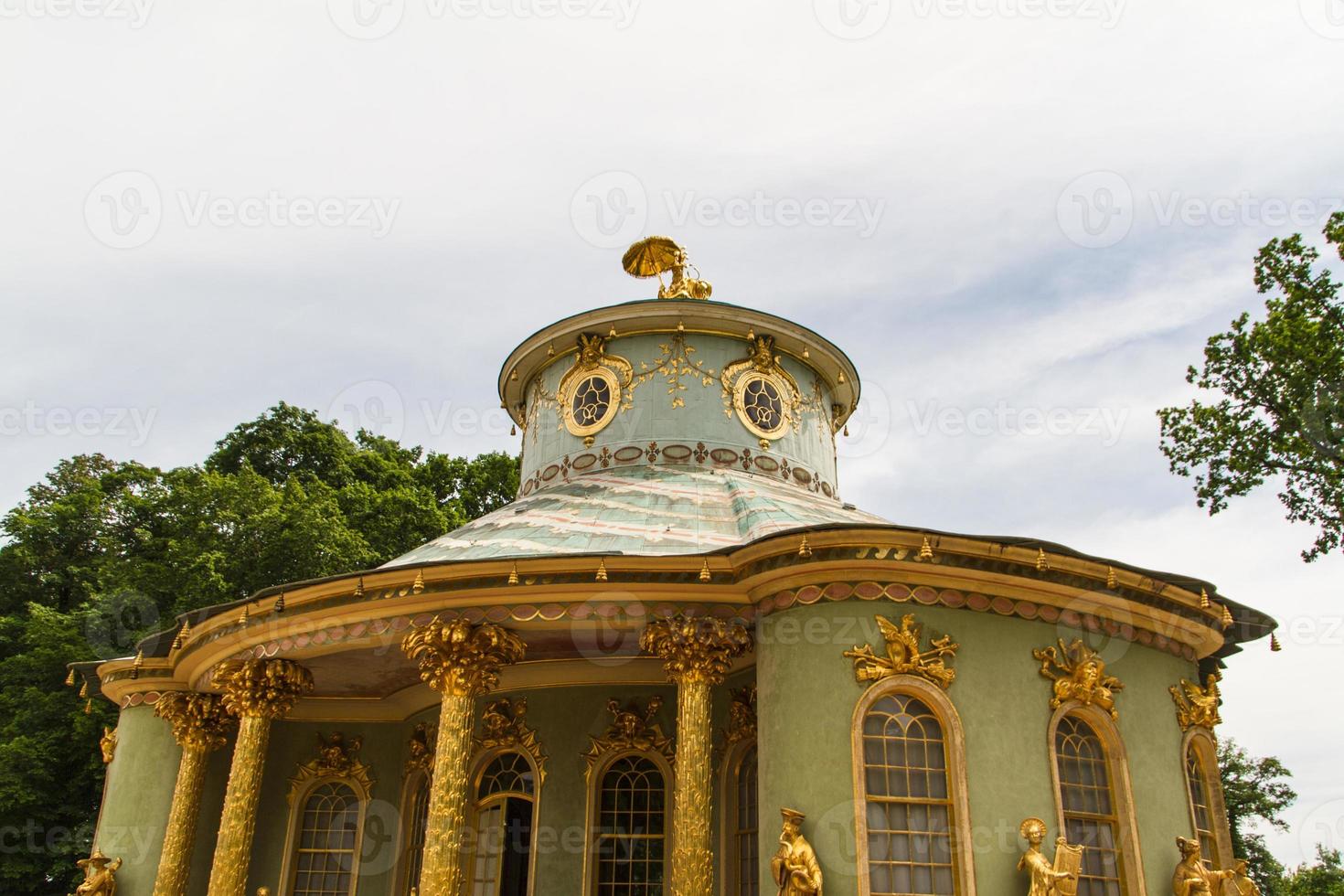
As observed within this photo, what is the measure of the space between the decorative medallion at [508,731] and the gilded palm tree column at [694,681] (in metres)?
3.01

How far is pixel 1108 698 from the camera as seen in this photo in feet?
38.4

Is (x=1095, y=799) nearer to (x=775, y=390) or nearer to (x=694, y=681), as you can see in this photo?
(x=694, y=681)

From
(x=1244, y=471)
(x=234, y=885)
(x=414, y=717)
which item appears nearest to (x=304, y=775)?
(x=414, y=717)

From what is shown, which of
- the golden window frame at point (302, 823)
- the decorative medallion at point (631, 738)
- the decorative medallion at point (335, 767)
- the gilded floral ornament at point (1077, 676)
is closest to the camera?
the gilded floral ornament at point (1077, 676)

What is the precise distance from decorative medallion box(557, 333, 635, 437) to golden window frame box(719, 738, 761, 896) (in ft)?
20.1

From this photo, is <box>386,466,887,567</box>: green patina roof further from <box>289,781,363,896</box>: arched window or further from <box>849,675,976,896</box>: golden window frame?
<box>289,781,363,896</box>: arched window

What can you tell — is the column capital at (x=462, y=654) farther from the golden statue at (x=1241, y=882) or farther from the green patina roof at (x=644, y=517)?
the golden statue at (x=1241, y=882)

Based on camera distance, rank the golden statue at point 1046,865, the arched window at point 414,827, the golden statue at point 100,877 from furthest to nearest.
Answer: the arched window at point 414,827
the golden statue at point 100,877
the golden statue at point 1046,865

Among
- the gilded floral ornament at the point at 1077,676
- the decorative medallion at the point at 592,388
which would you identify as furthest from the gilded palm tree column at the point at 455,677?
the gilded floral ornament at the point at 1077,676

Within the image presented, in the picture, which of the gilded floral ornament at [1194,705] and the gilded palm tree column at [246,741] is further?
the gilded palm tree column at [246,741]

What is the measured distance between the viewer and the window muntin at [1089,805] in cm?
1115

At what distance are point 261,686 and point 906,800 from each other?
8.46 metres

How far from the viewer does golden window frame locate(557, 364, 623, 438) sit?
1730 cm

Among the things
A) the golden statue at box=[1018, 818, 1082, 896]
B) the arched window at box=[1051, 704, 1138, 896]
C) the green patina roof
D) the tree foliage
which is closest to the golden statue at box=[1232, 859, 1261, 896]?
the arched window at box=[1051, 704, 1138, 896]
